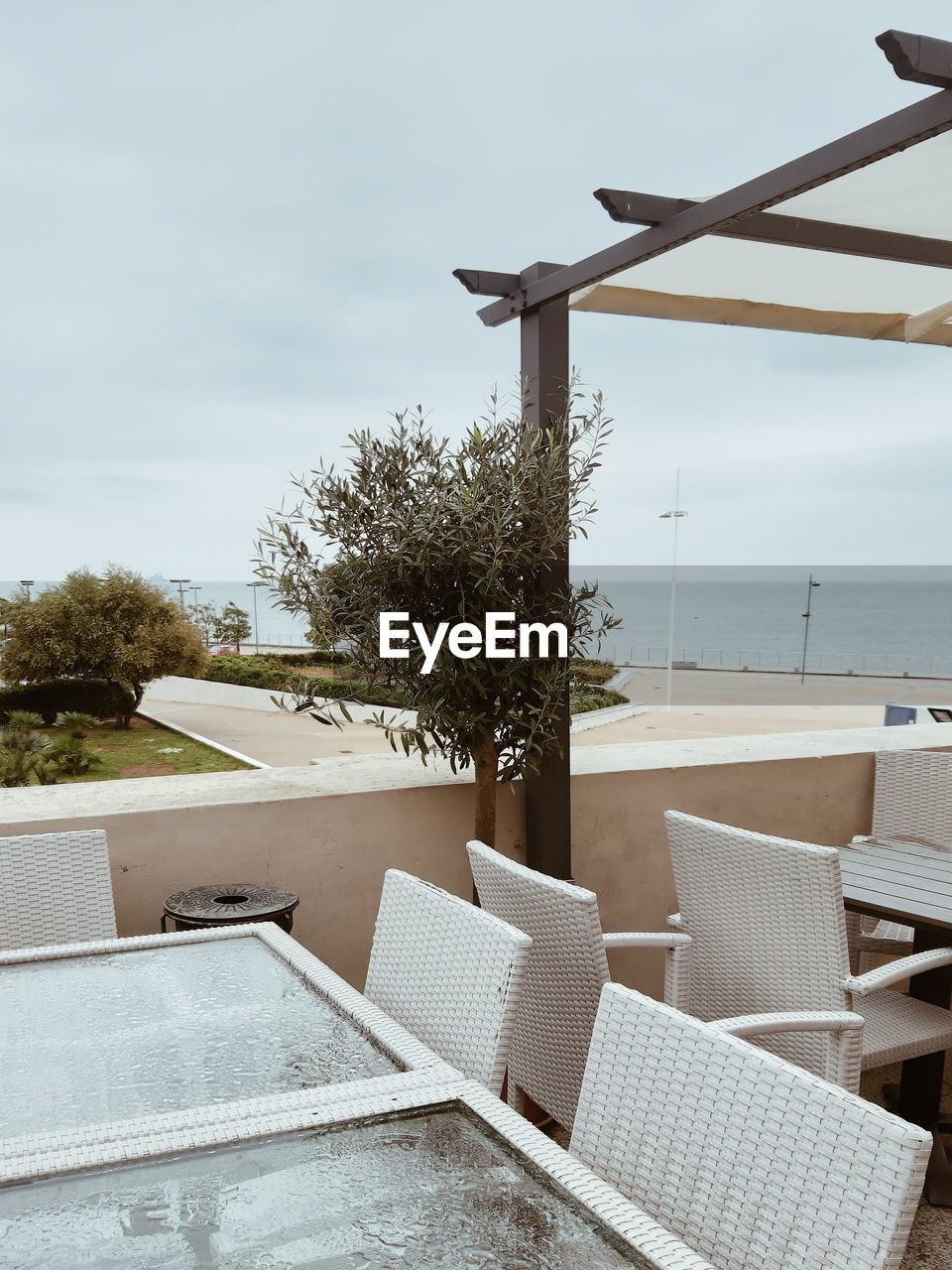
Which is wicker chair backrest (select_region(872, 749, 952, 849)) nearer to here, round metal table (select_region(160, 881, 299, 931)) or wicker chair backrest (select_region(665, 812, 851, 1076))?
wicker chair backrest (select_region(665, 812, 851, 1076))

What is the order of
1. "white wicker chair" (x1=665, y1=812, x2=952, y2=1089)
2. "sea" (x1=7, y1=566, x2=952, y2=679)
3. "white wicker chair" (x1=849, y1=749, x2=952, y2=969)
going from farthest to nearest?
"sea" (x1=7, y1=566, x2=952, y2=679) → "white wicker chair" (x1=849, y1=749, x2=952, y2=969) → "white wicker chair" (x1=665, y1=812, x2=952, y2=1089)

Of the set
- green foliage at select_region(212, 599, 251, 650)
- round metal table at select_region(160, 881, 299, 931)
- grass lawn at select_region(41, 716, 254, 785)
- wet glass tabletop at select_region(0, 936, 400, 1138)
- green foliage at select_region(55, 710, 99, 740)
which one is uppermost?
wet glass tabletop at select_region(0, 936, 400, 1138)

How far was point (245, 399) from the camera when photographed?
109m

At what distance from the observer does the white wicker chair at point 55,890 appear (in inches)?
82.2

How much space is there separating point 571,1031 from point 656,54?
26.4m

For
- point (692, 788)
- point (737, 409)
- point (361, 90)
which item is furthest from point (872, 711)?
point (737, 409)

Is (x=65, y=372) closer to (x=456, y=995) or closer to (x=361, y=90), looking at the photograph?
(x=361, y=90)

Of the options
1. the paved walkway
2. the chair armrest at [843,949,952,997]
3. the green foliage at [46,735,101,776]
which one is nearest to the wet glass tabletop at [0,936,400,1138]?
the chair armrest at [843,949,952,997]

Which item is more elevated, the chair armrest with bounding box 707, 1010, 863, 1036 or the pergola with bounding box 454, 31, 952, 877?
the pergola with bounding box 454, 31, 952, 877

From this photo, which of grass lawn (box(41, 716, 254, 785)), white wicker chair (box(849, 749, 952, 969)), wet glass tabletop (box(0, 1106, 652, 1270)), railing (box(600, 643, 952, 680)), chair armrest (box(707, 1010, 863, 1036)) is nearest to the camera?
wet glass tabletop (box(0, 1106, 652, 1270))

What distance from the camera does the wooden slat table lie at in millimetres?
2332

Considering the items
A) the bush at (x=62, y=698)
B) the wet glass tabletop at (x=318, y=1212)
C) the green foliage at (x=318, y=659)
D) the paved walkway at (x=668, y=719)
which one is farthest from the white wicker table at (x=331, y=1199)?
the bush at (x=62, y=698)

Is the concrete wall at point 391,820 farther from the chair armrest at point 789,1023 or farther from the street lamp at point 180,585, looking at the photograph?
the street lamp at point 180,585

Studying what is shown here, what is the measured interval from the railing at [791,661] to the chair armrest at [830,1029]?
67468 mm
